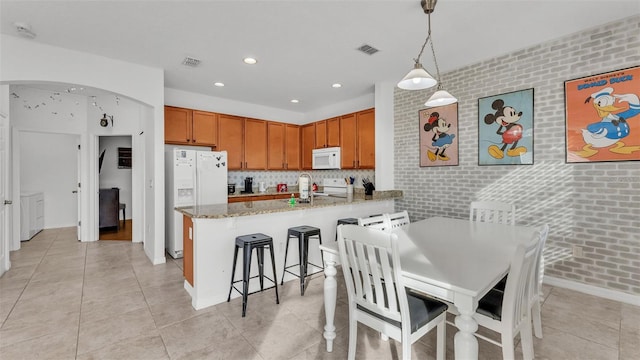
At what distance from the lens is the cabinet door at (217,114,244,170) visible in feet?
16.4

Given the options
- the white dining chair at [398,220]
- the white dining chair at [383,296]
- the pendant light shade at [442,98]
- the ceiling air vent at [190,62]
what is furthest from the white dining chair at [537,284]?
the ceiling air vent at [190,62]

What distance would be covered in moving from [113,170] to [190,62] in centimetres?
488

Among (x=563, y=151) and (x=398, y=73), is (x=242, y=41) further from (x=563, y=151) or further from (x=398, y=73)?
(x=563, y=151)

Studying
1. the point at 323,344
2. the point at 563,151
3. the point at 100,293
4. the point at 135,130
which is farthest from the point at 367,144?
the point at 135,130

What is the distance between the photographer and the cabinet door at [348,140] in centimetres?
493

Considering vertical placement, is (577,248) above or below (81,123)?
below

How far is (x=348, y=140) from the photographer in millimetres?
5047

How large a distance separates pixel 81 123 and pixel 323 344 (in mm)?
5890

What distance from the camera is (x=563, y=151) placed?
114 inches

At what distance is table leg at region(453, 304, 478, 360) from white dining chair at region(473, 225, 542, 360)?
0.26m

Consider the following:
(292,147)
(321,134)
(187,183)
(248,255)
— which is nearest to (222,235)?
(248,255)

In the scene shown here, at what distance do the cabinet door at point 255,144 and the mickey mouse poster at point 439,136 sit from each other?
3011mm

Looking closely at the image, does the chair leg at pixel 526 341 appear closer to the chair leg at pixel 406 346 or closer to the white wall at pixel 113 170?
the chair leg at pixel 406 346

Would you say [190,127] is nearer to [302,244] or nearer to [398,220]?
[302,244]
